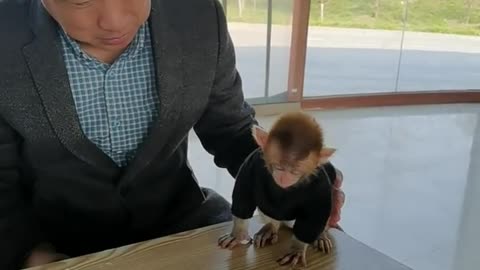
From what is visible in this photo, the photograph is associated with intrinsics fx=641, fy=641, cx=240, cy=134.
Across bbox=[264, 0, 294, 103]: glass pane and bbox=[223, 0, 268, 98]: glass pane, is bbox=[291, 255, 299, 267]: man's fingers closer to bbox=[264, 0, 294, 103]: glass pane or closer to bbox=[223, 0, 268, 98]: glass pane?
bbox=[223, 0, 268, 98]: glass pane

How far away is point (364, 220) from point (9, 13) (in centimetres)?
176

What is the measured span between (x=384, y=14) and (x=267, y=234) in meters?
3.22

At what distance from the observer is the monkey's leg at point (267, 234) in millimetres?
939

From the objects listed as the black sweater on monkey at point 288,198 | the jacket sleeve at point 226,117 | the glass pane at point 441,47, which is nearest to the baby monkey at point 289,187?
the black sweater on monkey at point 288,198

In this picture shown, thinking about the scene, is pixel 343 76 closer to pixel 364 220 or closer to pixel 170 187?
pixel 364 220

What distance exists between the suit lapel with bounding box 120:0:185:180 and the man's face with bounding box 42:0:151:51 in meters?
0.08

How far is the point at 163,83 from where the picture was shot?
3.29ft

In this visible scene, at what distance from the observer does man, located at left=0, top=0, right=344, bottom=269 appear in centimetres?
95

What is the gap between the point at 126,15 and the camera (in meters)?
0.88

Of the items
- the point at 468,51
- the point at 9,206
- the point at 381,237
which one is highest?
the point at 9,206

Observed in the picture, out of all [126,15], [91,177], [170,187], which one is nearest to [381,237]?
[170,187]

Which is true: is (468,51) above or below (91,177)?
below

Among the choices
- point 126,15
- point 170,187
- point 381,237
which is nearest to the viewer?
point 126,15

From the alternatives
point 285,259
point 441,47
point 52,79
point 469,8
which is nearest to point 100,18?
point 52,79
